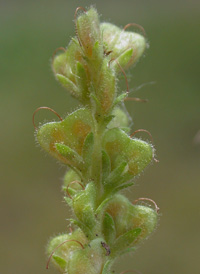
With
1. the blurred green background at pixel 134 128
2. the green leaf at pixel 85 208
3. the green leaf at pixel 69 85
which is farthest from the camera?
the blurred green background at pixel 134 128

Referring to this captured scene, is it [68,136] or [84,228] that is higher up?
[68,136]

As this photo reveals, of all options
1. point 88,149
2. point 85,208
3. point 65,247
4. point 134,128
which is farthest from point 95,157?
point 134,128

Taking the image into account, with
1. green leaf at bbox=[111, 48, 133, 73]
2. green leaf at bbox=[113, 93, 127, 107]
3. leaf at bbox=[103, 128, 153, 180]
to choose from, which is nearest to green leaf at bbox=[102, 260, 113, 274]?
leaf at bbox=[103, 128, 153, 180]

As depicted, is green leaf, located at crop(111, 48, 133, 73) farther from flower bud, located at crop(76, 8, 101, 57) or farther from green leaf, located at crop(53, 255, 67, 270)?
green leaf, located at crop(53, 255, 67, 270)

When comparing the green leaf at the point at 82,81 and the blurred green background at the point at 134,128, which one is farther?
the blurred green background at the point at 134,128

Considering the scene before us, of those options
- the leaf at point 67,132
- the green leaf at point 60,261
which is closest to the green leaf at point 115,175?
the leaf at point 67,132

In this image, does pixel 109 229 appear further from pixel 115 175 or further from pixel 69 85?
pixel 69 85

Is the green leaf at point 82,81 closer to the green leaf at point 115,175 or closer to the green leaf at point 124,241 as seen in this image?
the green leaf at point 115,175
